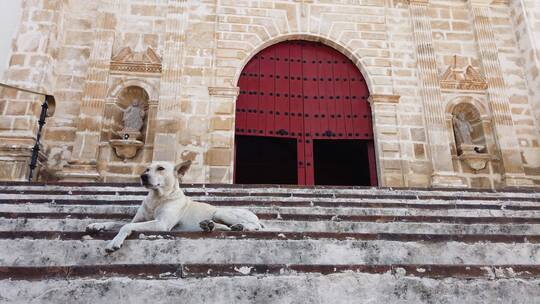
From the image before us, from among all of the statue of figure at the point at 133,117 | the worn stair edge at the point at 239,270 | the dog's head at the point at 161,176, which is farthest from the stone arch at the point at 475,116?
the dog's head at the point at 161,176

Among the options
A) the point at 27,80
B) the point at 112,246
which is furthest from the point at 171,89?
the point at 112,246

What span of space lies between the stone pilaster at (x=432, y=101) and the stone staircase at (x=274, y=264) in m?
4.21

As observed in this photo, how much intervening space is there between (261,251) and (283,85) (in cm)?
620

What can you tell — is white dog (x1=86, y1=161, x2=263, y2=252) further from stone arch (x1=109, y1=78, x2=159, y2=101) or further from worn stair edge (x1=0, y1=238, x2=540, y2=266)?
stone arch (x1=109, y1=78, x2=159, y2=101)

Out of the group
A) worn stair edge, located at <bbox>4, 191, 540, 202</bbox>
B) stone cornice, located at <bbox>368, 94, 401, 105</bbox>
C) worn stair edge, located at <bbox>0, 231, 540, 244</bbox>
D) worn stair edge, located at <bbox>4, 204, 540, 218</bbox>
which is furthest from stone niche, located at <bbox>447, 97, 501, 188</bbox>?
worn stair edge, located at <bbox>0, 231, 540, 244</bbox>

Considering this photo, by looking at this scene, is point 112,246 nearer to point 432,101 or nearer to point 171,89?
point 171,89

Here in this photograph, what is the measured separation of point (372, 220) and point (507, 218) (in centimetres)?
143

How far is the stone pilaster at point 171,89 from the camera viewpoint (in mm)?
7137

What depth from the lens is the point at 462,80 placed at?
836 centimetres

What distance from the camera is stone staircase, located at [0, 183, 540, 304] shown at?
79.6 inches

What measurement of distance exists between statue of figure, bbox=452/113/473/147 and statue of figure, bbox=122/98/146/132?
20.7 ft

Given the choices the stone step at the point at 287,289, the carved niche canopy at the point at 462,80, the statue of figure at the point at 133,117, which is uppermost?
the carved niche canopy at the point at 462,80

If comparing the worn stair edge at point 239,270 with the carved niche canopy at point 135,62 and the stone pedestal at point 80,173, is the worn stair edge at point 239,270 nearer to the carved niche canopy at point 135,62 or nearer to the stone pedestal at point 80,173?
the stone pedestal at point 80,173

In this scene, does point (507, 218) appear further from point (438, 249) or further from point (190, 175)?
point (190, 175)
